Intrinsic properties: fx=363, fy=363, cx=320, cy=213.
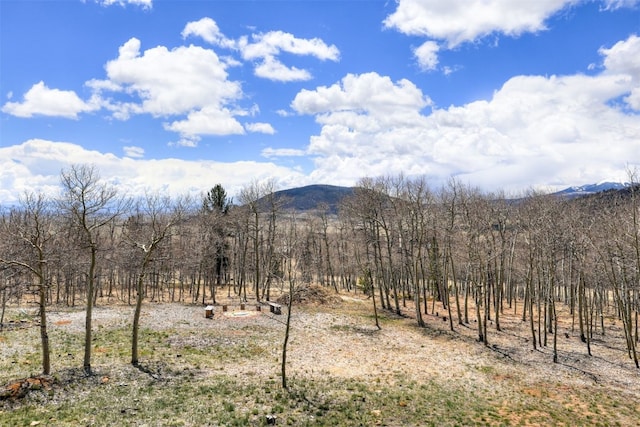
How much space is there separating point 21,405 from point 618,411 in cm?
2921

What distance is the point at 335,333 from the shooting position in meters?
33.0

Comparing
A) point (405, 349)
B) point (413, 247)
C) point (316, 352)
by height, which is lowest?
point (405, 349)

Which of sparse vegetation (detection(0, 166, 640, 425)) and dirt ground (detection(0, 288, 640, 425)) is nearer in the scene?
sparse vegetation (detection(0, 166, 640, 425))

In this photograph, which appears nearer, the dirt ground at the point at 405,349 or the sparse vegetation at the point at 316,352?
the sparse vegetation at the point at 316,352

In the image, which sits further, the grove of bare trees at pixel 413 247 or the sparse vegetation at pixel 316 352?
the grove of bare trees at pixel 413 247

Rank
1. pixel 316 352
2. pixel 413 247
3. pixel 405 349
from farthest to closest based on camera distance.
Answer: pixel 413 247, pixel 405 349, pixel 316 352

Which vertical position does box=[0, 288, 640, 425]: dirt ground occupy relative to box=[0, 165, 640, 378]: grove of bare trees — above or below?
below

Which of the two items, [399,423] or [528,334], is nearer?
[399,423]

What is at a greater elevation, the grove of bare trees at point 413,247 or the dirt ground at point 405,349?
the grove of bare trees at point 413,247

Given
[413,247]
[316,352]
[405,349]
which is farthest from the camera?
[413,247]

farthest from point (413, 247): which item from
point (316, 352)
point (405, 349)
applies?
point (316, 352)

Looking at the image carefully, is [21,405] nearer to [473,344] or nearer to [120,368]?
[120,368]

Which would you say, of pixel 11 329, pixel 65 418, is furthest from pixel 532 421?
pixel 11 329

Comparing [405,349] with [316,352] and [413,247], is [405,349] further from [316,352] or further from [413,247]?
[413,247]
